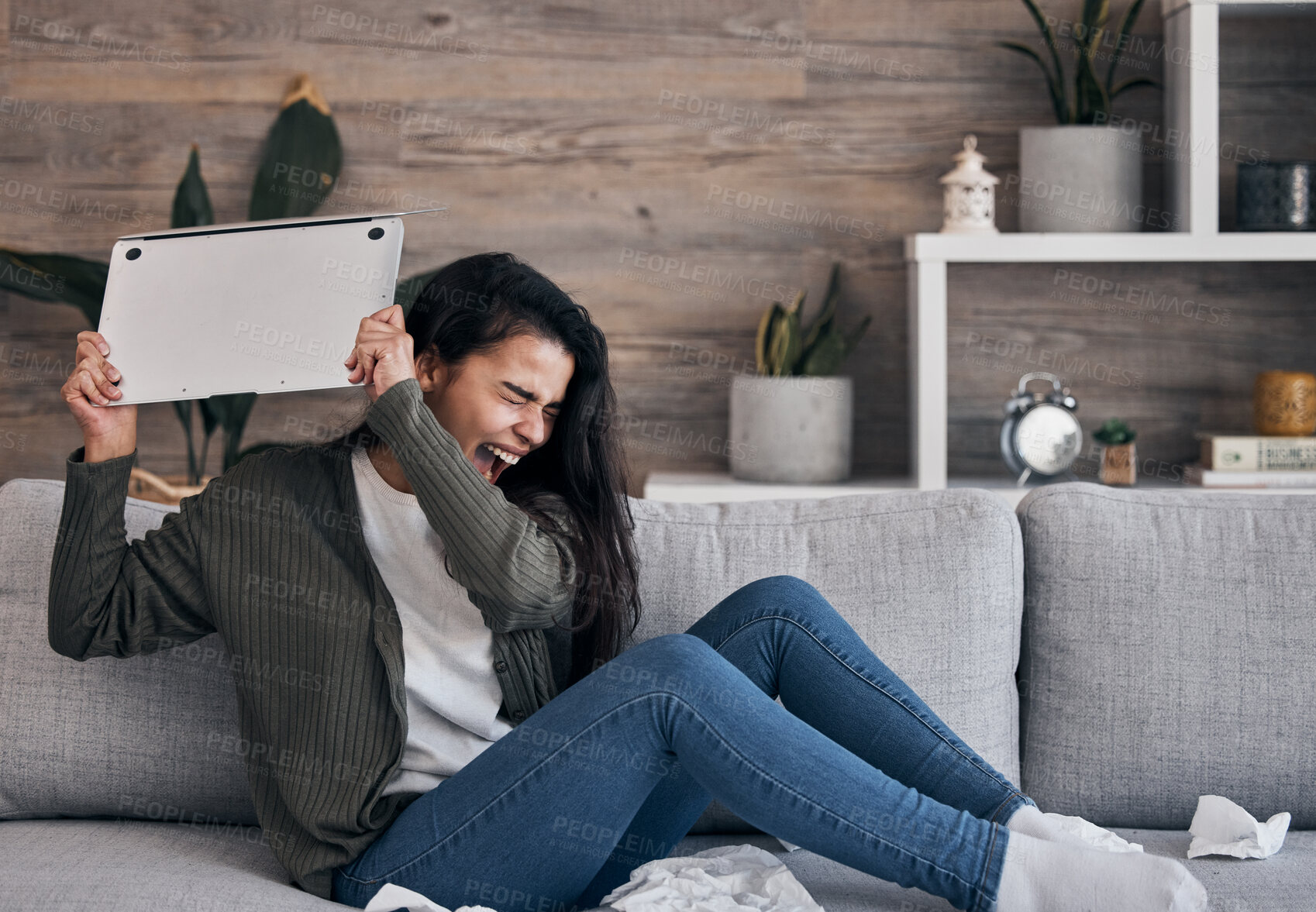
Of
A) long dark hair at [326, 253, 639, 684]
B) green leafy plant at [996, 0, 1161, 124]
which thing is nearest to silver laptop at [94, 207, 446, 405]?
long dark hair at [326, 253, 639, 684]

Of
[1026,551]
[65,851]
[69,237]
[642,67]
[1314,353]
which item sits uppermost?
[642,67]

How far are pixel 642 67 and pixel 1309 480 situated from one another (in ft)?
5.03

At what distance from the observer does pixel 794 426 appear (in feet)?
7.57

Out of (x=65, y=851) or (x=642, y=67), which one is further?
(x=642, y=67)

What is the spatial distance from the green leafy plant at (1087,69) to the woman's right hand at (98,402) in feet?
5.90

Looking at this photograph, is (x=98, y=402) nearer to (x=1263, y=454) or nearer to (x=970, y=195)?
(x=970, y=195)

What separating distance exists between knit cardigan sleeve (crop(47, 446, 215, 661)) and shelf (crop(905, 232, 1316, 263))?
59.2 inches

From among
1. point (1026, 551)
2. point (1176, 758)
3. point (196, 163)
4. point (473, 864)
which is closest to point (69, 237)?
point (196, 163)

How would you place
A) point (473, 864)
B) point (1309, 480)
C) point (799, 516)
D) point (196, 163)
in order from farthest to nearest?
point (196, 163), point (1309, 480), point (799, 516), point (473, 864)

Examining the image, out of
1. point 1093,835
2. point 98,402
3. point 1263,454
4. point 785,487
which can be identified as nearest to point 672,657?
point 1093,835

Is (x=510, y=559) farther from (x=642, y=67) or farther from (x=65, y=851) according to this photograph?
(x=642, y=67)

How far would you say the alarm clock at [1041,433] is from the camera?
2279 mm

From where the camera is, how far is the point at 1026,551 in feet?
4.89

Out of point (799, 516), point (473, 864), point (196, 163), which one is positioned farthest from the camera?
point (196, 163)
